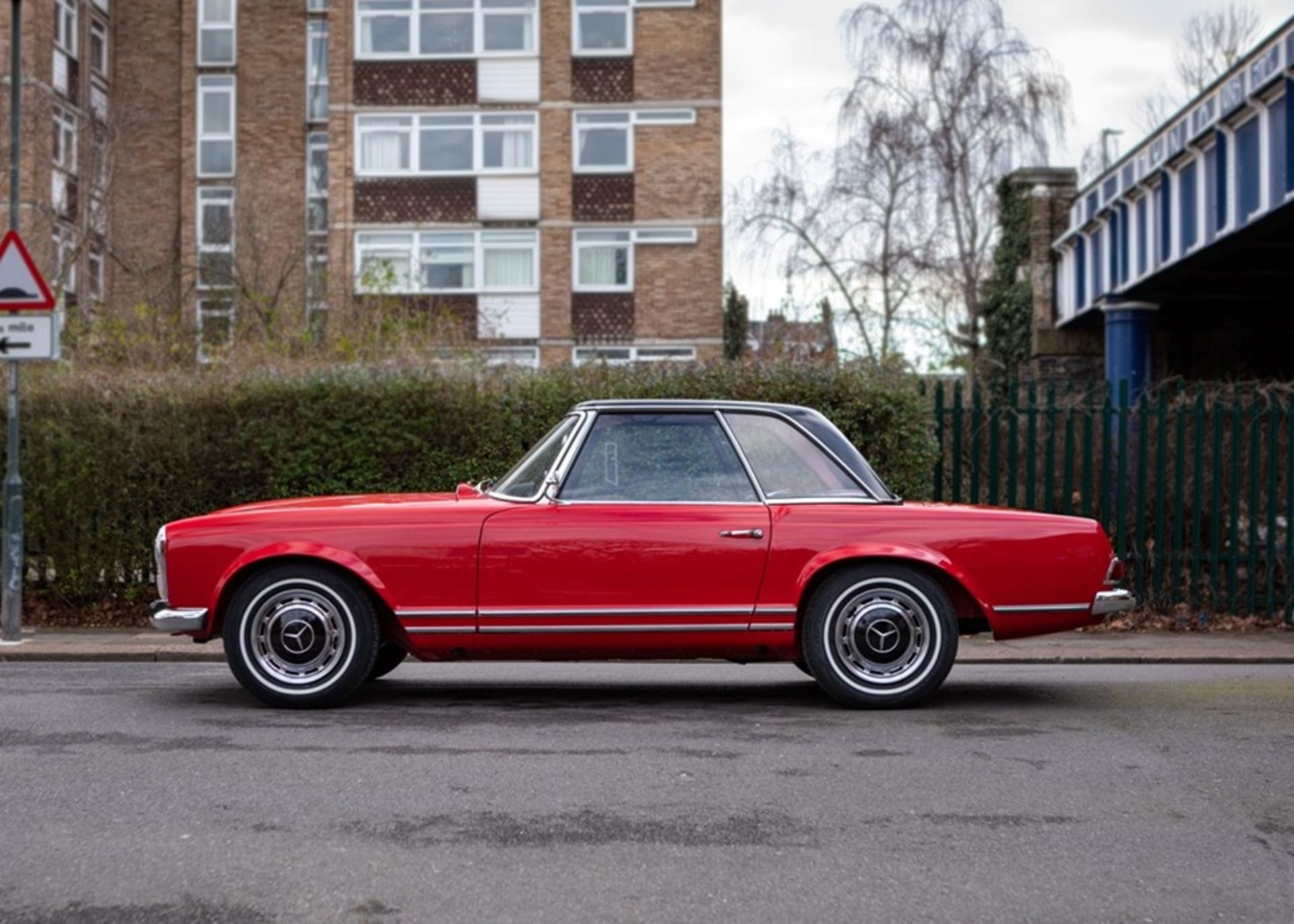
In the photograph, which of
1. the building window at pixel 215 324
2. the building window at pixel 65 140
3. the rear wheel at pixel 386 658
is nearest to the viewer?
the rear wheel at pixel 386 658

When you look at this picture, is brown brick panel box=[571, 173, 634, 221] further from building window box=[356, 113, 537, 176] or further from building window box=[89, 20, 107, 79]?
building window box=[89, 20, 107, 79]

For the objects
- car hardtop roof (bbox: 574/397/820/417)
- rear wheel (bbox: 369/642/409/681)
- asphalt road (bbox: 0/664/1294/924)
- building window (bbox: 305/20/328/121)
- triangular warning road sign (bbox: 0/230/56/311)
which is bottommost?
asphalt road (bbox: 0/664/1294/924)

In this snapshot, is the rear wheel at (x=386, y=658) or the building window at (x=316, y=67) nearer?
the rear wheel at (x=386, y=658)

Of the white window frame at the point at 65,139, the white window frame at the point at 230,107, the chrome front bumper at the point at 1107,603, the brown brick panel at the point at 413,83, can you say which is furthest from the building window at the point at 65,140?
the chrome front bumper at the point at 1107,603

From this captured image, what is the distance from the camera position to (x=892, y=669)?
8164 millimetres

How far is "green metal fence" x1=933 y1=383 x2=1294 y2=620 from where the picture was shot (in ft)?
45.2

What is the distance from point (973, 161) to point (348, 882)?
36095 millimetres

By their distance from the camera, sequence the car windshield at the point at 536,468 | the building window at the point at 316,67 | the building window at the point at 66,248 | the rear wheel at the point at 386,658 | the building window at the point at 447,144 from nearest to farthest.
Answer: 1. the car windshield at the point at 536,468
2. the rear wheel at the point at 386,658
3. the building window at the point at 66,248
4. the building window at the point at 447,144
5. the building window at the point at 316,67

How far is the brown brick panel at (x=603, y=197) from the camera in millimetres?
39125

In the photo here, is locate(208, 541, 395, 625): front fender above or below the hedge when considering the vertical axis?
below

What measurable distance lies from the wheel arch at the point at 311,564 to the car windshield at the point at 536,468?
0.81 m

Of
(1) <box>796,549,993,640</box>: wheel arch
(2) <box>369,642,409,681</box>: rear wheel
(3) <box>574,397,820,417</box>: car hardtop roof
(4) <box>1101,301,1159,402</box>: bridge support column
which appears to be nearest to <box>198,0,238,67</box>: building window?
(4) <box>1101,301,1159,402</box>: bridge support column

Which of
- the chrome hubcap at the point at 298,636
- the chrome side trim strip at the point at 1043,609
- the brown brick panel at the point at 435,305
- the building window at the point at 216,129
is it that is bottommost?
the chrome hubcap at the point at 298,636

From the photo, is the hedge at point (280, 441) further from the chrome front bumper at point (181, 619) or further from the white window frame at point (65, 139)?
the white window frame at point (65, 139)
